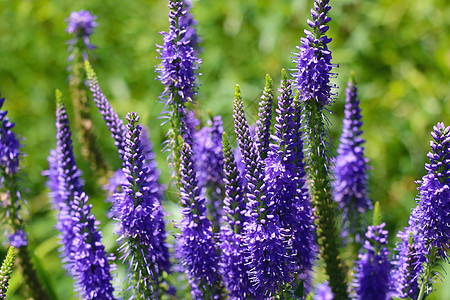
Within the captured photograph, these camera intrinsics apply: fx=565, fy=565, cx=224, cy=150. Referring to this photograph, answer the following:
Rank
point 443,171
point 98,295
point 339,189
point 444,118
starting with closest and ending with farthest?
point 443,171 < point 98,295 < point 339,189 < point 444,118

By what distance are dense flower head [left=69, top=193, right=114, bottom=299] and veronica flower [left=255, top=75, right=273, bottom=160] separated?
0.69 metres

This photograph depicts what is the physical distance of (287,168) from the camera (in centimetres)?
194

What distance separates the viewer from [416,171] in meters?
4.84

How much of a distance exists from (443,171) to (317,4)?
719 millimetres

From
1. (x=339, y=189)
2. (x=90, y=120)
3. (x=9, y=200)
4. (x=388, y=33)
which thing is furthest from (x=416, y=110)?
(x=9, y=200)

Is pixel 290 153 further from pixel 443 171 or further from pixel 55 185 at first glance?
pixel 55 185

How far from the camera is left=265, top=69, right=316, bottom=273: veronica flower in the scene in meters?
1.87

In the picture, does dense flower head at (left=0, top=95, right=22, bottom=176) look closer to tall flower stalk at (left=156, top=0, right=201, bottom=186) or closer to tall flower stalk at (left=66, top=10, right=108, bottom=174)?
tall flower stalk at (left=156, top=0, right=201, bottom=186)

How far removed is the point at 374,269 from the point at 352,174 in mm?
1068

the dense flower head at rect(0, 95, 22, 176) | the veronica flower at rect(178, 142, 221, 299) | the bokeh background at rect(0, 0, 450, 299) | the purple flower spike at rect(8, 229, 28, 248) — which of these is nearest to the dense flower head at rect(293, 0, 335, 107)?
the veronica flower at rect(178, 142, 221, 299)

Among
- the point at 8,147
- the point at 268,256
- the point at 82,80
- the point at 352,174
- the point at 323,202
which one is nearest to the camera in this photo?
the point at 268,256

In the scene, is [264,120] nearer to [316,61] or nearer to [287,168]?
[287,168]

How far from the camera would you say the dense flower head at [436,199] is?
188 centimetres

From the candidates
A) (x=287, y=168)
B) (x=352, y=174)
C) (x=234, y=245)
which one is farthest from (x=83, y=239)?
(x=352, y=174)
